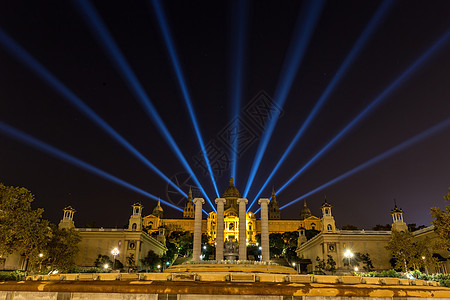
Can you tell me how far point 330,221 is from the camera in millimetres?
84750

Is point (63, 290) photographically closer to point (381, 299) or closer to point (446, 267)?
point (381, 299)

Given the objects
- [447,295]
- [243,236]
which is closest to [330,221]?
[243,236]

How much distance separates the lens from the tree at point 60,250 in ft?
172

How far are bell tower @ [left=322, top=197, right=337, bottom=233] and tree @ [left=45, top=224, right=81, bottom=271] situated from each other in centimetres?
5873

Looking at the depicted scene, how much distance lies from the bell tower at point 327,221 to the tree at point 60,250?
58.7 m

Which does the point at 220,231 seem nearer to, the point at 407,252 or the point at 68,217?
the point at 407,252

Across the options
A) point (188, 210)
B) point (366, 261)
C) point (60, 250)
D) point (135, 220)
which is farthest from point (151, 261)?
point (188, 210)

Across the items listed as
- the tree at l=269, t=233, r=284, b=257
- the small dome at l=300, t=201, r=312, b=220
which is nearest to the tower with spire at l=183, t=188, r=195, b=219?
the small dome at l=300, t=201, r=312, b=220

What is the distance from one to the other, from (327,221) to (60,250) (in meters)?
62.4

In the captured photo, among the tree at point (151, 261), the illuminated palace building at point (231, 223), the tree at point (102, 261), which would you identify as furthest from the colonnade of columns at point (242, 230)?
the illuminated palace building at point (231, 223)

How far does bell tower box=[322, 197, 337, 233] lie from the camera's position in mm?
83438

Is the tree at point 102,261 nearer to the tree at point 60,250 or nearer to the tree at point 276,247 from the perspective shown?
the tree at point 60,250

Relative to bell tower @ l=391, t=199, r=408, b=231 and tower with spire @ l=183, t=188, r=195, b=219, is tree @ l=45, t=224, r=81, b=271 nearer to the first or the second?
bell tower @ l=391, t=199, r=408, b=231

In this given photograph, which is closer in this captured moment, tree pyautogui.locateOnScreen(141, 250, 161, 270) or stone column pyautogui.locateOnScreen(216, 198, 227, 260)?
stone column pyautogui.locateOnScreen(216, 198, 227, 260)
